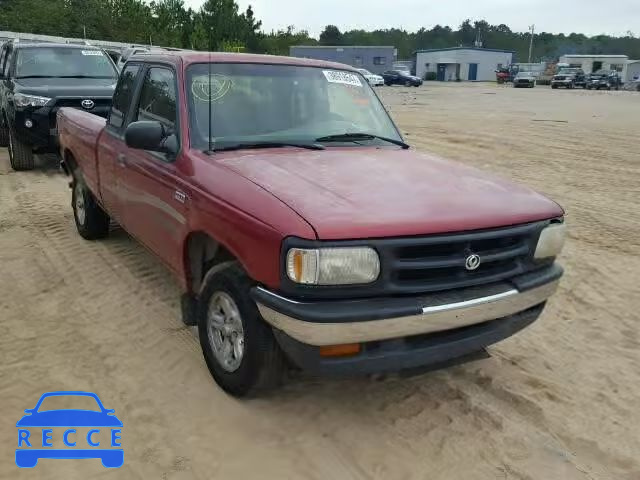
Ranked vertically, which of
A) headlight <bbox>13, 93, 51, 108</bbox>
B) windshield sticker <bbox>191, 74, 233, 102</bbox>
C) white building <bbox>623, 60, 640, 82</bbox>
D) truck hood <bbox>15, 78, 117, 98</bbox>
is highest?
white building <bbox>623, 60, 640, 82</bbox>

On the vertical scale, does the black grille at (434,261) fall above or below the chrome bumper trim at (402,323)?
above

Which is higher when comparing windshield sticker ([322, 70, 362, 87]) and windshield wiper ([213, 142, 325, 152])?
A: windshield sticker ([322, 70, 362, 87])

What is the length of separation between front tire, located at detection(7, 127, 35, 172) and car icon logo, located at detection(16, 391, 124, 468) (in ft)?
23.2

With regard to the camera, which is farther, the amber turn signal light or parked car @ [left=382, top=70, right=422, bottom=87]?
parked car @ [left=382, top=70, right=422, bottom=87]

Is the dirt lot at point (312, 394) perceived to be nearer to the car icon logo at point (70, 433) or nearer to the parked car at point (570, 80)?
the car icon logo at point (70, 433)

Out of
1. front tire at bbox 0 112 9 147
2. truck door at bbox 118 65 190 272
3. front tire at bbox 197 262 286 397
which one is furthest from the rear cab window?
front tire at bbox 0 112 9 147

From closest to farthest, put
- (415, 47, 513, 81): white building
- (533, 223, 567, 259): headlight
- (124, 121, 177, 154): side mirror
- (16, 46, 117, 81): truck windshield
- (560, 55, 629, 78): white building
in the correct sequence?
(533, 223, 567, 259): headlight → (124, 121, 177, 154): side mirror → (16, 46, 117, 81): truck windshield → (560, 55, 629, 78): white building → (415, 47, 513, 81): white building

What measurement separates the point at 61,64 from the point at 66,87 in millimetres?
1059

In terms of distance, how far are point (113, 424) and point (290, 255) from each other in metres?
1.36

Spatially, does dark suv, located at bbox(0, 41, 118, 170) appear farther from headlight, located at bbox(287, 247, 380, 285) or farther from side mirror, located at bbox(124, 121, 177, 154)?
headlight, located at bbox(287, 247, 380, 285)

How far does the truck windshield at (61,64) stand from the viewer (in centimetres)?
977

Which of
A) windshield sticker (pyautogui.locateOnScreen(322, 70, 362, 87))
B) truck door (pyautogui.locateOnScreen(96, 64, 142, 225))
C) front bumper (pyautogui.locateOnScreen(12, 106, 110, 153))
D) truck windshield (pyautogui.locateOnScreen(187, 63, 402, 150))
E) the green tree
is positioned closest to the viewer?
truck windshield (pyautogui.locateOnScreen(187, 63, 402, 150))

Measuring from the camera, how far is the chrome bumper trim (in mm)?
2594

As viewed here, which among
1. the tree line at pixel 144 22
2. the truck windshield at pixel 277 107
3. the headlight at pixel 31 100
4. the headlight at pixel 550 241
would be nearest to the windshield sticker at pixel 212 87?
the truck windshield at pixel 277 107
